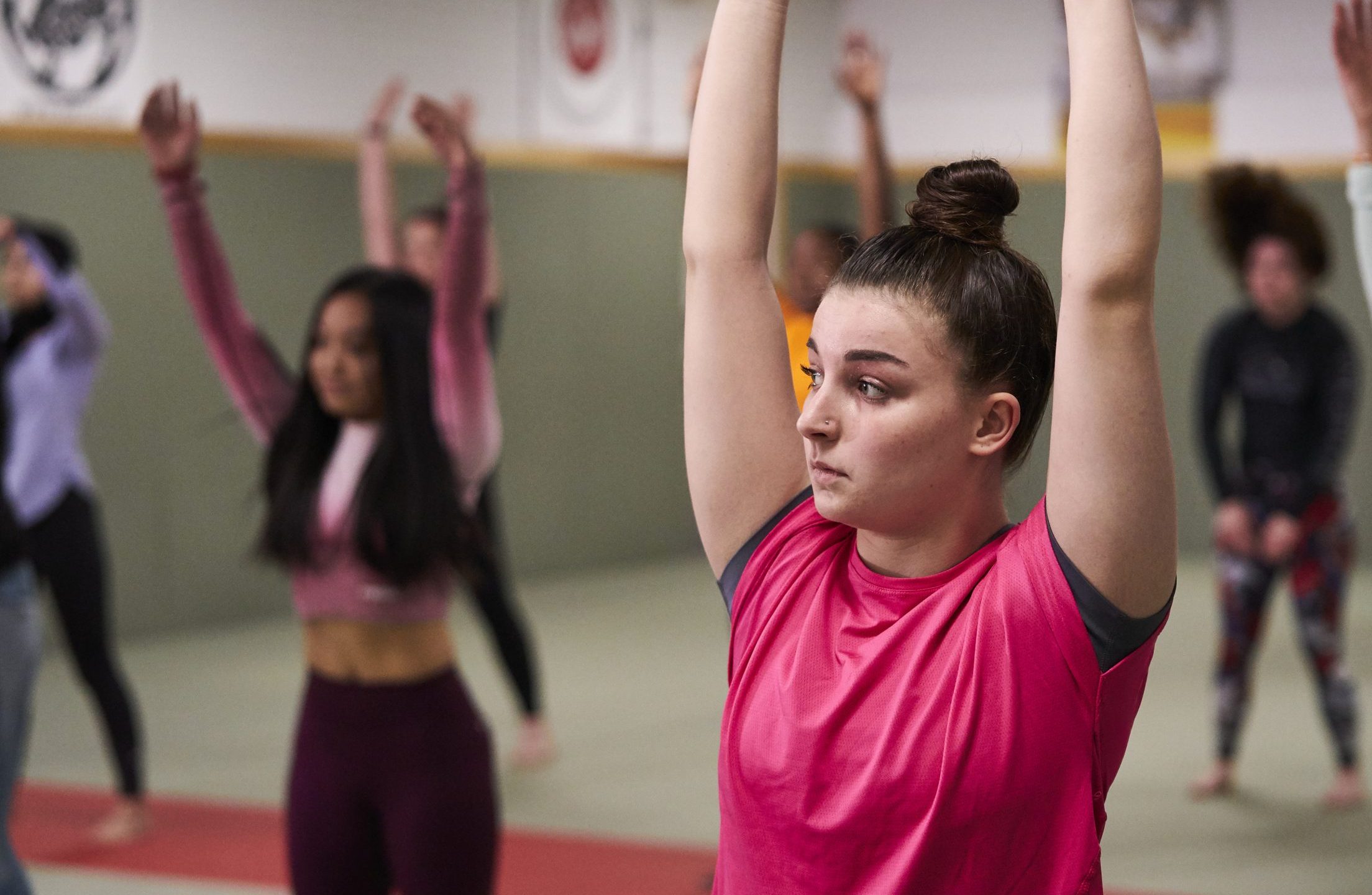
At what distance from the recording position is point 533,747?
4.98 m

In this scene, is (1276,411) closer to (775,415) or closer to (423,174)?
(775,415)

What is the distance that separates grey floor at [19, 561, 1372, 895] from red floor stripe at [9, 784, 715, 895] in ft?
0.35

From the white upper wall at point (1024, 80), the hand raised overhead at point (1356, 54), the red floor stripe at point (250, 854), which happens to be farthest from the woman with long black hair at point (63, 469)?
the white upper wall at point (1024, 80)

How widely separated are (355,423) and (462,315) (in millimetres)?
252

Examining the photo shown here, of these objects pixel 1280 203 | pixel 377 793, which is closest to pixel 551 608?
pixel 1280 203

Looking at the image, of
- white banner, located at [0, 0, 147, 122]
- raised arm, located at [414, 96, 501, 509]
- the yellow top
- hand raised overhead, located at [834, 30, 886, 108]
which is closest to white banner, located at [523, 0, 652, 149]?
white banner, located at [0, 0, 147, 122]

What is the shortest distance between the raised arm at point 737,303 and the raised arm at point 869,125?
948 mm

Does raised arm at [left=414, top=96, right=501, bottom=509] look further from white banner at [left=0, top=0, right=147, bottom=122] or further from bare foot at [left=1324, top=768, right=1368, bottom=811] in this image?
white banner at [left=0, top=0, right=147, bottom=122]

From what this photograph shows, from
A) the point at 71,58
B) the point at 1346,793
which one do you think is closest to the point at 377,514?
the point at 1346,793

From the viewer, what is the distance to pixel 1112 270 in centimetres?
107

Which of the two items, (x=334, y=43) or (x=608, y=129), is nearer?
(x=334, y=43)

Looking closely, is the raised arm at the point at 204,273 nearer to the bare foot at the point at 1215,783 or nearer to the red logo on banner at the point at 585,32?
the bare foot at the point at 1215,783

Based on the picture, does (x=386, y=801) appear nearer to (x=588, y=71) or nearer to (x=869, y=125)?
(x=869, y=125)

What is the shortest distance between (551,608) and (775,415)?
21.9ft
